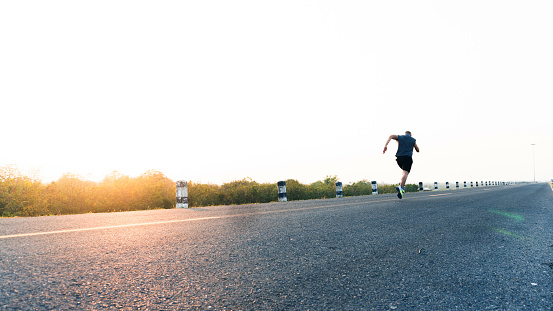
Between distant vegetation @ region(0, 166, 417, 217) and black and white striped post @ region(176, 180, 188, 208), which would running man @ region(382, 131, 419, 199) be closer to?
black and white striped post @ region(176, 180, 188, 208)

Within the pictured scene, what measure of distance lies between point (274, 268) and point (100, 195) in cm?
1000

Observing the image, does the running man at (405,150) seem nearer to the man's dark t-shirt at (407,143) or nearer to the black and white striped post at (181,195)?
the man's dark t-shirt at (407,143)

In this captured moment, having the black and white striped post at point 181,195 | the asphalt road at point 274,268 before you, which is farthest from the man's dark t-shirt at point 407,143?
the black and white striped post at point 181,195

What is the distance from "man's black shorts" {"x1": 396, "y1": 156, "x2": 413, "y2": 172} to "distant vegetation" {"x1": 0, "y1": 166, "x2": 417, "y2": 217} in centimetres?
738

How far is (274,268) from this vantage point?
226 cm

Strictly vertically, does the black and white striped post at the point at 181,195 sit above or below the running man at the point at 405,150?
below

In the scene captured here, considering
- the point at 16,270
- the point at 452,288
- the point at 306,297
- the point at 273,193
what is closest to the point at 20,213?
the point at 16,270

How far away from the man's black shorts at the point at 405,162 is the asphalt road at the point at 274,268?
618 cm

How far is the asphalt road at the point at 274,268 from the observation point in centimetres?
169

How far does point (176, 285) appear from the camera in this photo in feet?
6.20

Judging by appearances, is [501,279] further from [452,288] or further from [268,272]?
[268,272]

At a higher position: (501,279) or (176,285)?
(176,285)

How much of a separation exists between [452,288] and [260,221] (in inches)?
115

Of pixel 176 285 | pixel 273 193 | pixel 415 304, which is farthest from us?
pixel 273 193
